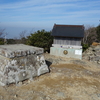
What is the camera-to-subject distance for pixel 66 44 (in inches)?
390

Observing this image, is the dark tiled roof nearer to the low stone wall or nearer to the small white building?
the small white building

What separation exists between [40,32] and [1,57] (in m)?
8.67


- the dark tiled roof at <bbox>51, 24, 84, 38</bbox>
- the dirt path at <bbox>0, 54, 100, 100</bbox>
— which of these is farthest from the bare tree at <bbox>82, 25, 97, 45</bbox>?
the dirt path at <bbox>0, 54, 100, 100</bbox>

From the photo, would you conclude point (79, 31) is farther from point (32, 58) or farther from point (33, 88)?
point (33, 88)

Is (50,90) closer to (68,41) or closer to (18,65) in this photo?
(18,65)

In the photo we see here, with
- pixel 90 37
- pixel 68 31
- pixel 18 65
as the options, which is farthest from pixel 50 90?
pixel 90 37

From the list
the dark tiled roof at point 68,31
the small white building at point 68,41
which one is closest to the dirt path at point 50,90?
the small white building at point 68,41

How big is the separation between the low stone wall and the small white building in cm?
614

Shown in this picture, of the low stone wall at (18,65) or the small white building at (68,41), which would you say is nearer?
the low stone wall at (18,65)

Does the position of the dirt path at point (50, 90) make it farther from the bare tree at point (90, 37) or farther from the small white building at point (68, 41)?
the bare tree at point (90, 37)

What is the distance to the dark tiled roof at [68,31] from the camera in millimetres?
9570

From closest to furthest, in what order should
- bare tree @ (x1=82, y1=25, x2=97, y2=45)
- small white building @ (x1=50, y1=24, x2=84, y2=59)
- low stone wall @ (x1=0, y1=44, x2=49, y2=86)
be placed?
low stone wall @ (x1=0, y1=44, x2=49, y2=86), small white building @ (x1=50, y1=24, x2=84, y2=59), bare tree @ (x1=82, y1=25, x2=97, y2=45)

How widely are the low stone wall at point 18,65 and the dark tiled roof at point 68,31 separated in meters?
6.25

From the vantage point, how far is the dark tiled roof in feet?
31.4
